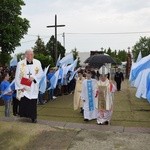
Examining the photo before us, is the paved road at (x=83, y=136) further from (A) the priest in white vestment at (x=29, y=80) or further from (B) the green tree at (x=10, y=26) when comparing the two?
(B) the green tree at (x=10, y=26)

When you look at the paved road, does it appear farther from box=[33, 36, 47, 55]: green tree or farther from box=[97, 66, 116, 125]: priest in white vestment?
box=[33, 36, 47, 55]: green tree

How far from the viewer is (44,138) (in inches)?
321

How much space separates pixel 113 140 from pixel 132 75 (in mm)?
10478

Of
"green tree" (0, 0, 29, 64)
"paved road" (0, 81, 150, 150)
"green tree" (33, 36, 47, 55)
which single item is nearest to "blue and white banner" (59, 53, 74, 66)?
"paved road" (0, 81, 150, 150)

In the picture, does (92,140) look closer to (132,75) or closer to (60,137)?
(60,137)

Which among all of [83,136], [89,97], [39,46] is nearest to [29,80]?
[83,136]

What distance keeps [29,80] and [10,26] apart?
28201mm

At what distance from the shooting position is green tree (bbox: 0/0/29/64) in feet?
121

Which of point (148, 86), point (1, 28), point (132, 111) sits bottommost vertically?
point (132, 111)

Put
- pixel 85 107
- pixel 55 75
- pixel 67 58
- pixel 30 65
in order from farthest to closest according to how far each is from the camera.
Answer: pixel 67 58 → pixel 55 75 → pixel 85 107 → pixel 30 65

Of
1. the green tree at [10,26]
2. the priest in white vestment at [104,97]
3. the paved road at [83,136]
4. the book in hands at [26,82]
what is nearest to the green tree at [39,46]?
the green tree at [10,26]

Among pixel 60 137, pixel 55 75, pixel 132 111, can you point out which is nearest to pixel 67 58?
pixel 55 75

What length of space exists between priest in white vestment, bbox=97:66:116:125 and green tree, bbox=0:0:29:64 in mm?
26989

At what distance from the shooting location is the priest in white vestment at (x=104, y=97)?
10.6m
